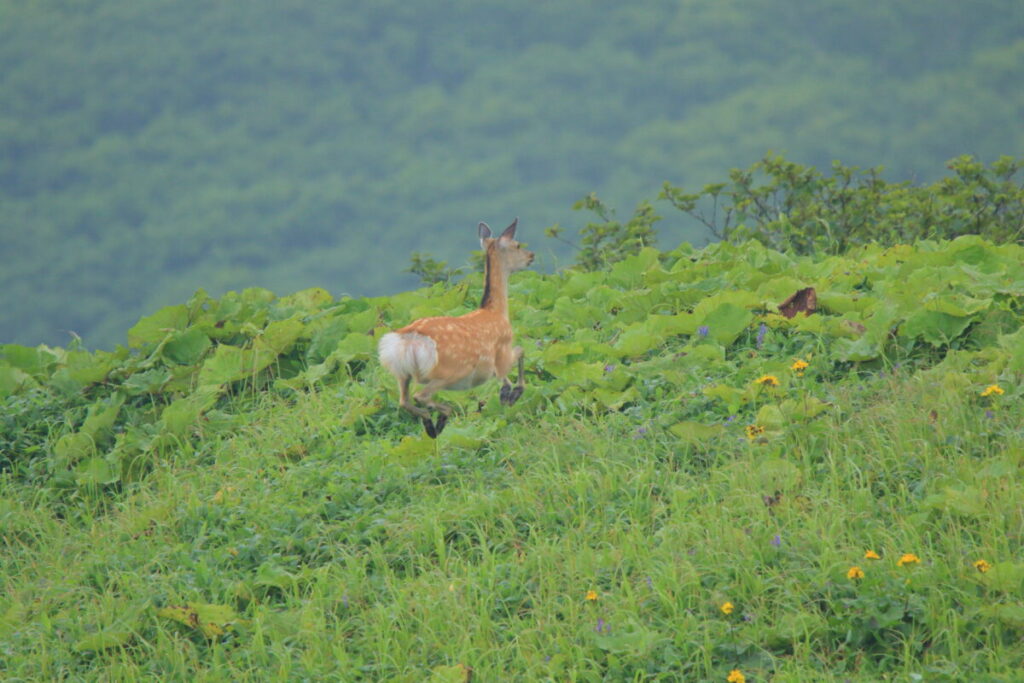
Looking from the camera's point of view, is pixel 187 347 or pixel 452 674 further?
pixel 187 347

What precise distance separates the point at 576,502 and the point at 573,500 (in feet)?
0.09

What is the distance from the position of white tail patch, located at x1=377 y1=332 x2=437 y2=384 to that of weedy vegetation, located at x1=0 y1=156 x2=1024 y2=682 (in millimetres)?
910

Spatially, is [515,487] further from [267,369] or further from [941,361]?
[267,369]

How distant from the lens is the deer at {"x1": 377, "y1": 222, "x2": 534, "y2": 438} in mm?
5371

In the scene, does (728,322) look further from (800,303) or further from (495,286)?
(495,286)

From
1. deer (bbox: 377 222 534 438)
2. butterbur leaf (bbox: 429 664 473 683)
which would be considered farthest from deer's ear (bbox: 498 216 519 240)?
butterbur leaf (bbox: 429 664 473 683)

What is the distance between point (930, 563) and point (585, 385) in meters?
2.61

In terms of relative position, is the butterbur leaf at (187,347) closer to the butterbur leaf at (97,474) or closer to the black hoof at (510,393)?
the butterbur leaf at (97,474)

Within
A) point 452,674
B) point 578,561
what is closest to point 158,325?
point 578,561

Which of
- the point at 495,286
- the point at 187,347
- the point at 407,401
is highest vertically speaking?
the point at 495,286

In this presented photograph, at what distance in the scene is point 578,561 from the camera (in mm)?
5270

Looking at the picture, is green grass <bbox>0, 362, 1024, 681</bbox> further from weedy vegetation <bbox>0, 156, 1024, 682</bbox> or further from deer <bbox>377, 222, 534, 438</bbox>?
deer <bbox>377, 222, 534, 438</bbox>

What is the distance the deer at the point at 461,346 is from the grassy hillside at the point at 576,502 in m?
0.73

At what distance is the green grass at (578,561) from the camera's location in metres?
4.65
